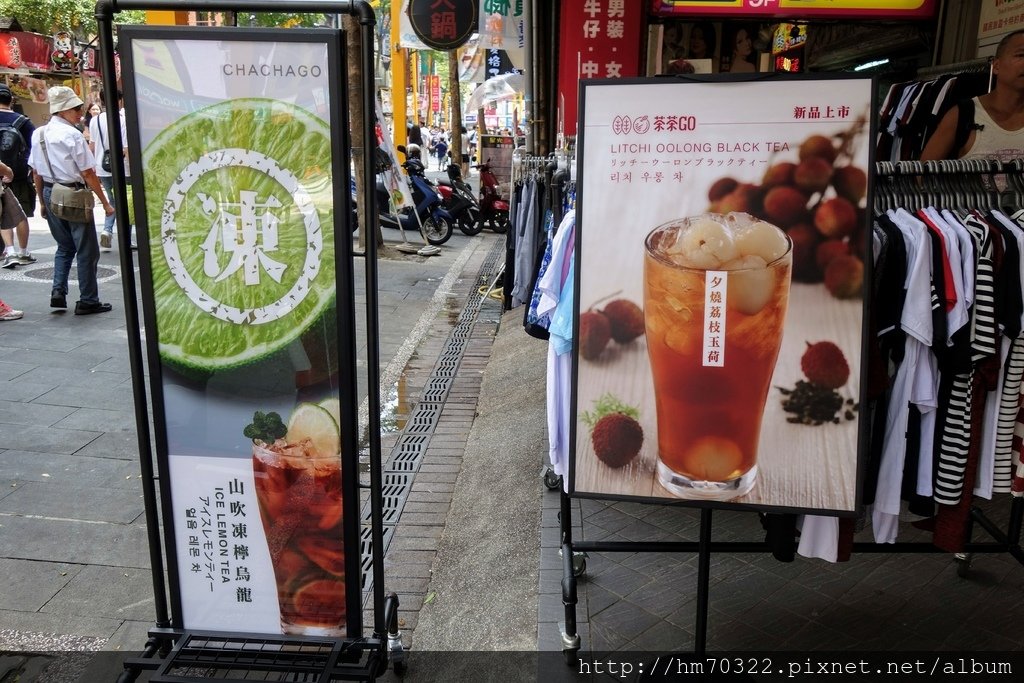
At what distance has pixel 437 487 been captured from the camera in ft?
15.4

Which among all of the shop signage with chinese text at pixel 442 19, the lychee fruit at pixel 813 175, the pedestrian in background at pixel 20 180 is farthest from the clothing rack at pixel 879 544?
the pedestrian in background at pixel 20 180

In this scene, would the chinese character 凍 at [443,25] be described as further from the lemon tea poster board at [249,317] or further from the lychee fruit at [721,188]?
the lychee fruit at [721,188]

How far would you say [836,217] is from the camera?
7.66ft

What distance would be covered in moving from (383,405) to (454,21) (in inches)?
175

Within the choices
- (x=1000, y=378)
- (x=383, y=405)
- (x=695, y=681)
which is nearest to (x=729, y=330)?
(x=1000, y=378)

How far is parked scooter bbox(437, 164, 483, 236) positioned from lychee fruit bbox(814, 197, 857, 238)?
1209 centimetres

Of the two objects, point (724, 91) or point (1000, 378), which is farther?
point (1000, 378)

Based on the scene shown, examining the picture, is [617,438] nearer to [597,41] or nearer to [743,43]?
[597,41]

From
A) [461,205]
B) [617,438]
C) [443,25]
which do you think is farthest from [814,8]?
[461,205]

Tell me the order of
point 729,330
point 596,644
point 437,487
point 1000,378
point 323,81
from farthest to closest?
point 437,487 → point 596,644 → point 1000,378 → point 729,330 → point 323,81

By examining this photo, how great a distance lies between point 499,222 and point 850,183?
1362 cm

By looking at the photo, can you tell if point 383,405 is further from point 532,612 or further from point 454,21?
point 454,21

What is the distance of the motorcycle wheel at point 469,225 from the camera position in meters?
14.8

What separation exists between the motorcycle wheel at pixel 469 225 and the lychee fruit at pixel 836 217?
12.7m
